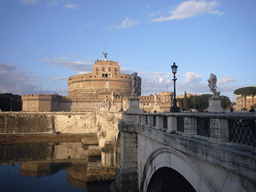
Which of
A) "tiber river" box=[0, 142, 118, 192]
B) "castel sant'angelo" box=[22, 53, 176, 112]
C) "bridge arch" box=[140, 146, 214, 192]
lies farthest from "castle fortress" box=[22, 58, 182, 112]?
"bridge arch" box=[140, 146, 214, 192]

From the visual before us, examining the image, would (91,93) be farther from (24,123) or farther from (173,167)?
(173,167)

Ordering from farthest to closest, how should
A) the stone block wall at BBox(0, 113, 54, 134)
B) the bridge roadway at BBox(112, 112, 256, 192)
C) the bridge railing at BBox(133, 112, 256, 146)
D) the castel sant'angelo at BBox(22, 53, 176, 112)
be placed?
the castel sant'angelo at BBox(22, 53, 176, 112) < the stone block wall at BBox(0, 113, 54, 134) < the bridge railing at BBox(133, 112, 256, 146) < the bridge roadway at BBox(112, 112, 256, 192)

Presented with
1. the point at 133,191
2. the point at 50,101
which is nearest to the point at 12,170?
the point at 133,191

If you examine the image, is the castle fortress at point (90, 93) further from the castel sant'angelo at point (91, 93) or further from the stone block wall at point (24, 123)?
the stone block wall at point (24, 123)

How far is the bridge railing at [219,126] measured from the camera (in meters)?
3.31

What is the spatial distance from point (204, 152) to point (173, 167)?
1819mm

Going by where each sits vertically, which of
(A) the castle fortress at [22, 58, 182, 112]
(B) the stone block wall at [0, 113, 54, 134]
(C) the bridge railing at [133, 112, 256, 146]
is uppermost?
(A) the castle fortress at [22, 58, 182, 112]

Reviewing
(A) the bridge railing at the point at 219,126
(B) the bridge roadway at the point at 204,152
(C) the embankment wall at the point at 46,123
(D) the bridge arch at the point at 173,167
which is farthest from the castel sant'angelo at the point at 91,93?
(A) the bridge railing at the point at 219,126

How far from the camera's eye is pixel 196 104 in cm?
5475

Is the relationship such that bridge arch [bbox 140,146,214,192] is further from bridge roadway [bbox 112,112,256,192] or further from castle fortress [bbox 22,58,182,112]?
castle fortress [bbox 22,58,182,112]

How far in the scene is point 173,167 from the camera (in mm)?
5527

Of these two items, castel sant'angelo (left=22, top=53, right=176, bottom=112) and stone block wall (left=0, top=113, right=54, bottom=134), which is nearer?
stone block wall (left=0, top=113, right=54, bottom=134)

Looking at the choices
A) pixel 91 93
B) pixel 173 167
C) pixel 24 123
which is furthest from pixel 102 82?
pixel 173 167

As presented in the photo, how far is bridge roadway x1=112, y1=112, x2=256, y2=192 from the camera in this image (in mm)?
3174
